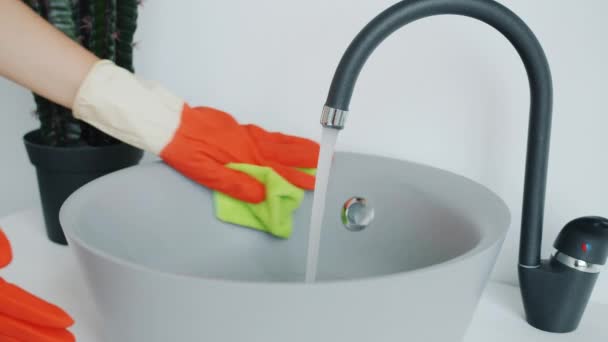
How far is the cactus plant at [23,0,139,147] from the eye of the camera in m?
0.74

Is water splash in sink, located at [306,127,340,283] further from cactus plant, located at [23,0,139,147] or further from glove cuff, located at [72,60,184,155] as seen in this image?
cactus plant, located at [23,0,139,147]

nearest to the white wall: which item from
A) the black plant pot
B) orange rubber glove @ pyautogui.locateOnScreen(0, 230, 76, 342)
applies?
the black plant pot

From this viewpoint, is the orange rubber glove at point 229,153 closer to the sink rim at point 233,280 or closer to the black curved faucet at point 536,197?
the sink rim at point 233,280

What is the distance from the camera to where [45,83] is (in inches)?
25.4

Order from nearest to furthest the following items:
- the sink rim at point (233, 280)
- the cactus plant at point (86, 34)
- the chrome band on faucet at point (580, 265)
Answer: the sink rim at point (233, 280) < the chrome band on faucet at point (580, 265) < the cactus plant at point (86, 34)

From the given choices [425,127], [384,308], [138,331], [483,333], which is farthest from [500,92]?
[138,331]

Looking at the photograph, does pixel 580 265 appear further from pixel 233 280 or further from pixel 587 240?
pixel 233 280

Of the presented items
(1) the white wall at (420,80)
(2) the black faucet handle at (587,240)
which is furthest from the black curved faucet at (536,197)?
(1) the white wall at (420,80)

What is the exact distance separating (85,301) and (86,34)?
0.39 meters

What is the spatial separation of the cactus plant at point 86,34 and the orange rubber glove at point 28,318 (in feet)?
1.24

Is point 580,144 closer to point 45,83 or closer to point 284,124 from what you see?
point 284,124

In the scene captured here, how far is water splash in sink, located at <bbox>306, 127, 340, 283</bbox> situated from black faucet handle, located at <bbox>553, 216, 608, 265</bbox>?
0.90 ft

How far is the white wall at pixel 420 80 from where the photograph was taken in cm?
69

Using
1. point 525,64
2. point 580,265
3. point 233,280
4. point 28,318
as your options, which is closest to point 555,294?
point 580,265
